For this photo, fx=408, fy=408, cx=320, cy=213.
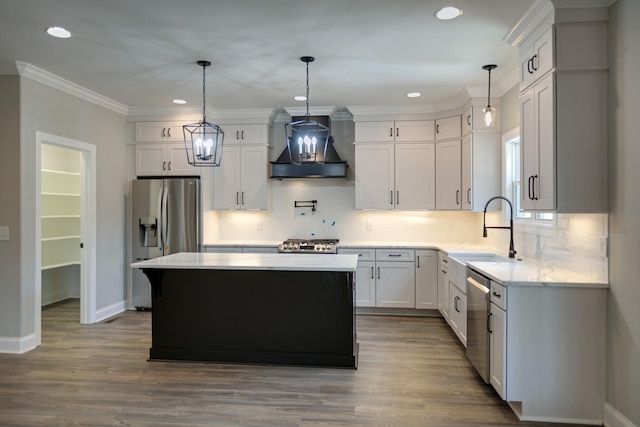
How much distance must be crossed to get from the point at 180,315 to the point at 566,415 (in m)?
2.96

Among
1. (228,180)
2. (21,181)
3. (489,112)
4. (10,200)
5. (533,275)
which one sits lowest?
(533,275)

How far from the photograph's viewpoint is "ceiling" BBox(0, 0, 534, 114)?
2670 mm

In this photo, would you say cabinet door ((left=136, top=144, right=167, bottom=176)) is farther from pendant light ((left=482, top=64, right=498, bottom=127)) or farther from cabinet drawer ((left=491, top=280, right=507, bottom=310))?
cabinet drawer ((left=491, top=280, right=507, bottom=310))

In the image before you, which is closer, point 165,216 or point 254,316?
point 254,316

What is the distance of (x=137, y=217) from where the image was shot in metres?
5.16

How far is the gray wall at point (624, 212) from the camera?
2.25 meters

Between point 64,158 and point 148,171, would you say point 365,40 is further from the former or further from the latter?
point 64,158

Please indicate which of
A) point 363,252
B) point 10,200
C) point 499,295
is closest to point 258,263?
point 499,295

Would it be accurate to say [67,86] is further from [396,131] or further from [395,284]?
[395,284]

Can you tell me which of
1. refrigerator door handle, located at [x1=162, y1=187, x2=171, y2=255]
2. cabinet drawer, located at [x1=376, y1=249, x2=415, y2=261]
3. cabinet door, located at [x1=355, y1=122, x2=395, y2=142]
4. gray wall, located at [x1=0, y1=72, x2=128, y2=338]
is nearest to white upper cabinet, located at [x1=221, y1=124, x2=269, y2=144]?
refrigerator door handle, located at [x1=162, y1=187, x2=171, y2=255]

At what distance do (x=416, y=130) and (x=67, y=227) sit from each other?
498 cm

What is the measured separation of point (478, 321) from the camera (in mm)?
3029

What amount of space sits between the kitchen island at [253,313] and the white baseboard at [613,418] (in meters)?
1.70

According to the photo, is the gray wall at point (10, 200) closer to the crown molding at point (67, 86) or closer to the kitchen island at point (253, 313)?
the crown molding at point (67, 86)
